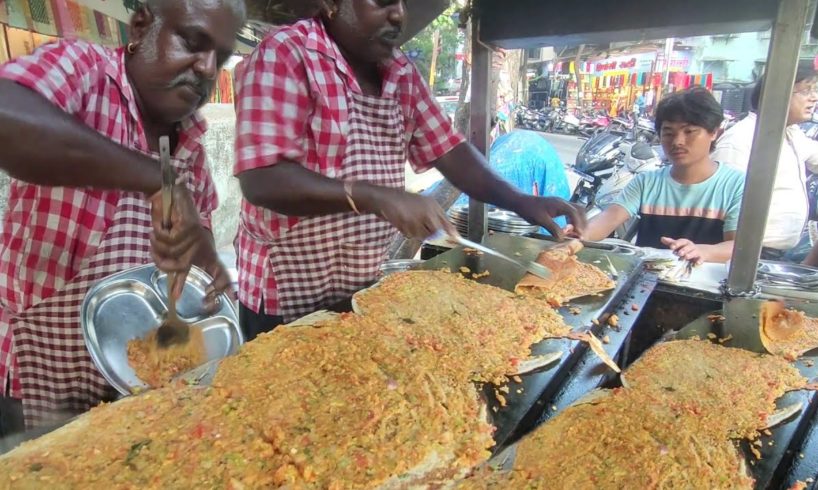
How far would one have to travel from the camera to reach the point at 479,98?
11.0 feet

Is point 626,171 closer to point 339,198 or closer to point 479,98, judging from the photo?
point 479,98

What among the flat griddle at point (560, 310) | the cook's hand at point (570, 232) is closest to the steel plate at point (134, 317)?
the flat griddle at point (560, 310)

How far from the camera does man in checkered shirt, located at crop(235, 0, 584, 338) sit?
1938 millimetres

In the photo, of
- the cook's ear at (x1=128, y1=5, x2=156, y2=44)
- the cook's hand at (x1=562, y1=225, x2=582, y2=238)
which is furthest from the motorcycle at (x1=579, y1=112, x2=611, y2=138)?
the cook's ear at (x1=128, y1=5, x2=156, y2=44)

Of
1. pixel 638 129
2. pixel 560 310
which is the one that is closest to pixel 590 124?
pixel 638 129

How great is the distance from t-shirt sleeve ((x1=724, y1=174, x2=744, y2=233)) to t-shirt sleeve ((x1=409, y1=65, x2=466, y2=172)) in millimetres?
2152

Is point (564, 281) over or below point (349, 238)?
below

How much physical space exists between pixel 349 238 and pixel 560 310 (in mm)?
973

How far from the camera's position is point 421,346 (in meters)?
1.88

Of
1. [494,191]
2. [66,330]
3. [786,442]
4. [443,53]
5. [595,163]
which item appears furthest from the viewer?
[443,53]

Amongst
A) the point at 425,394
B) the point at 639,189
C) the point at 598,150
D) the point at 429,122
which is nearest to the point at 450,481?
the point at 425,394

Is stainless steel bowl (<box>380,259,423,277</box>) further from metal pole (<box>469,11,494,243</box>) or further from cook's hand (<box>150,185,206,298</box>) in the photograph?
cook's hand (<box>150,185,206,298</box>)

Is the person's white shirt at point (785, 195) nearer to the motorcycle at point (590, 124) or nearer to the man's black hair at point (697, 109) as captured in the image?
the man's black hair at point (697, 109)

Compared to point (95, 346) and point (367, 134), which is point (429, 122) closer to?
point (367, 134)
